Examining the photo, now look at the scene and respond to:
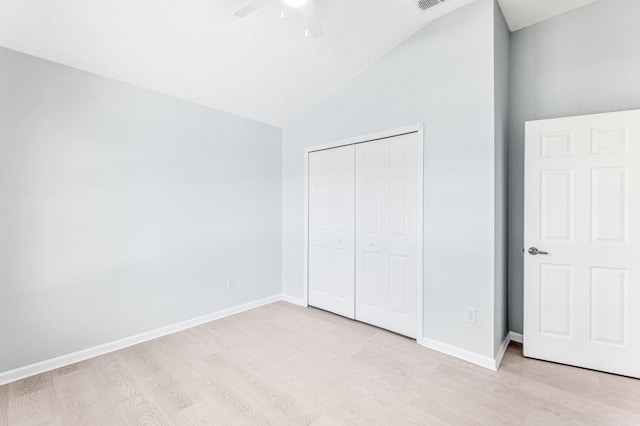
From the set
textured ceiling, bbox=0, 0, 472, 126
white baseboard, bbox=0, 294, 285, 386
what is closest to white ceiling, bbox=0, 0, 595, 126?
textured ceiling, bbox=0, 0, 472, 126

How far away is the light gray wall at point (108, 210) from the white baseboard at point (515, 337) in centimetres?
295

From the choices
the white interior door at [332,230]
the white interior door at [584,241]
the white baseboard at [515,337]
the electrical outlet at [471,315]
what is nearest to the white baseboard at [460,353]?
the electrical outlet at [471,315]

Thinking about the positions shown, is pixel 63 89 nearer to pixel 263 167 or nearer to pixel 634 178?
pixel 263 167

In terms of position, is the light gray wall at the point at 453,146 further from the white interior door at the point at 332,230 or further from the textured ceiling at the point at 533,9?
the white interior door at the point at 332,230

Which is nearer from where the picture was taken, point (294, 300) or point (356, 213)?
point (356, 213)

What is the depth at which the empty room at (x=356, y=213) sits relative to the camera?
6.79 ft

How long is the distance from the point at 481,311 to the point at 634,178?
151cm

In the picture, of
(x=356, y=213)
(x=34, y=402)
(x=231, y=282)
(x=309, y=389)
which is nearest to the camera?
(x=34, y=402)

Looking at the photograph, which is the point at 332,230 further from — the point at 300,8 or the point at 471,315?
the point at 300,8

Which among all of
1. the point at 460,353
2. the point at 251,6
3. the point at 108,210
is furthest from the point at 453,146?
the point at 108,210

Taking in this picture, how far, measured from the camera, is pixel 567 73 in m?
2.62

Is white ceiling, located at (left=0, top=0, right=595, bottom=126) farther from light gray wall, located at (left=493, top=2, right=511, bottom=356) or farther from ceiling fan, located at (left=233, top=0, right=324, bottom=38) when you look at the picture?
ceiling fan, located at (left=233, top=0, right=324, bottom=38)

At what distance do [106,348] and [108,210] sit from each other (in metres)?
1.26

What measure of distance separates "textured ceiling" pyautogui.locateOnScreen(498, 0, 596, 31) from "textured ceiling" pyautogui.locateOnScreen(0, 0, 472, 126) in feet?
1.50
